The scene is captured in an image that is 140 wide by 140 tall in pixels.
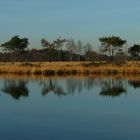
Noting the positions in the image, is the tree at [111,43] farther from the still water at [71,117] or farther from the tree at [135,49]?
the still water at [71,117]

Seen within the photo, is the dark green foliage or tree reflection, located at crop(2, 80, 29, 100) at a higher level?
the dark green foliage

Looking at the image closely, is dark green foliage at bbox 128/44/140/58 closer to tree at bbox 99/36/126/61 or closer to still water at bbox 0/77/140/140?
tree at bbox 99/36/126/61

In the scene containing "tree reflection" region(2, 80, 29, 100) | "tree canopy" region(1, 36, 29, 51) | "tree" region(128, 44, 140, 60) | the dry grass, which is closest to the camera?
"tree reflection" region(2, 80, 29, 100)

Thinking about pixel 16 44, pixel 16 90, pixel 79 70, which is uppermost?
pixel 16 44

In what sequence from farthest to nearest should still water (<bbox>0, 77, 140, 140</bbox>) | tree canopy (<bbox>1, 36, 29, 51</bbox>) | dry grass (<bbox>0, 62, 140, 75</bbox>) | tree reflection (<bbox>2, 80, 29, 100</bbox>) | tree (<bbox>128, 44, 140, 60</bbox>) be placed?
1. tree canopy (<bbox>1, 36, 29, 51</bbox>)
2. tree (<bbox>128, 44, 140, 60</bbox>)
3. dry grass (<bbox>0, 62, 140, 75</bbox>)
4. tree reflection (<bbox>2, 80, 29, 100</bbox>)
5. still water (<bbox>0, 77, 140, 140</bbox>)

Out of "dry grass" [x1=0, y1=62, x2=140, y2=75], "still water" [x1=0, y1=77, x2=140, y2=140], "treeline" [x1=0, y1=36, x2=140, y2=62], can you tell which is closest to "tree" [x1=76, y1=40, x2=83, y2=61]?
"treeline" [x1=0, y1=36, x2=140, y2=62]

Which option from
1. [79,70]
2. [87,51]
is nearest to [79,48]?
[87,51]

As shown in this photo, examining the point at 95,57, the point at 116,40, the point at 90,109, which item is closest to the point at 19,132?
the point at 90,109

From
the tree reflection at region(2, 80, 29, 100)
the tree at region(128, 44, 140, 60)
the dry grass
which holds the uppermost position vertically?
the tree at region(128, 44, 140, 60)

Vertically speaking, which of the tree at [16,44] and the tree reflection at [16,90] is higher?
the tree at [16,44]

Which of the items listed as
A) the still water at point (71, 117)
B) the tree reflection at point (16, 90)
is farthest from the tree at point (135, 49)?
the still water at point (71, 117)

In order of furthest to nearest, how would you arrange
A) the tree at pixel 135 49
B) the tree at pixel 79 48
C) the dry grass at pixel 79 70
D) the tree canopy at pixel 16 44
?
the tree at pixel 79 48
the tree canopy at pixel 16 44
the tree at pixel 135 49
the dry grass at pixel 79 70

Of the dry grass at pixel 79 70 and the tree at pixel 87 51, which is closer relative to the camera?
the dry grass at pixel 79 70

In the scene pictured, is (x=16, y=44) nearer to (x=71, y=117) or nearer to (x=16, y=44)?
(x=16, y=44)
